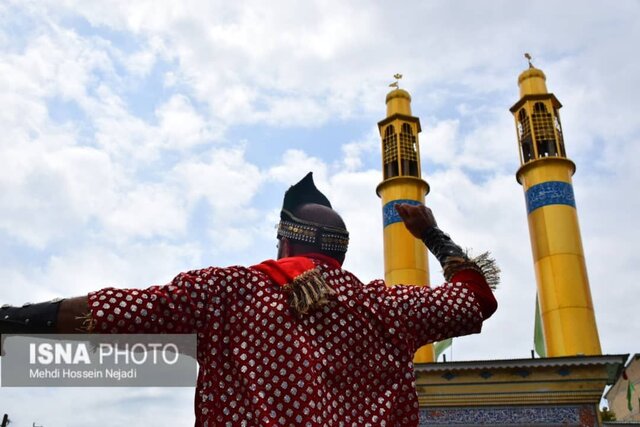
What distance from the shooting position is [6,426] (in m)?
13.9

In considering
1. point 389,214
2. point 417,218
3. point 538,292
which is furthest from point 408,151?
point 417,218

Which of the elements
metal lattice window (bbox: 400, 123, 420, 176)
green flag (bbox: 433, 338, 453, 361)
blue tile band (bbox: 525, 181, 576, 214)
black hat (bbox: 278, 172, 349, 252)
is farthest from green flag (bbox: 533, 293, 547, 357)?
black hat (bbox: 278, 172, 349, 252)

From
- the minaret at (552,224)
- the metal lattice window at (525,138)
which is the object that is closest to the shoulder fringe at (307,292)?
the minaret at (552,224)

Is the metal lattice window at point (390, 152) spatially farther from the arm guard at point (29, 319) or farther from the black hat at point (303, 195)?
the arm guard at point (29, 319)

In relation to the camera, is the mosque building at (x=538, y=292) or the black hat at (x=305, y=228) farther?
the mosque building at (x=538, y=292)

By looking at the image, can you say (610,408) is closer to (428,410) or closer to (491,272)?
(428,410)

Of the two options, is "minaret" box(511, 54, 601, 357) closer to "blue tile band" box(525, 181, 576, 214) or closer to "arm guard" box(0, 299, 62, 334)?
"blue tile band" box(525, 181, 576, 214)

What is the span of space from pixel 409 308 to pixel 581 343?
26.8 feet

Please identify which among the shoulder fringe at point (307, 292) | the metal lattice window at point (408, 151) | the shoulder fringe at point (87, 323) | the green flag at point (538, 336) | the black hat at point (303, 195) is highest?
the metal lattice window at point (408, 151)

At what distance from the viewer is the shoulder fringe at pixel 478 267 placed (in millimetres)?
1820

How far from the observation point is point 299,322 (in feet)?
5.00

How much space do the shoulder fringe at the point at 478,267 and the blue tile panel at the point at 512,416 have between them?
6618 mm

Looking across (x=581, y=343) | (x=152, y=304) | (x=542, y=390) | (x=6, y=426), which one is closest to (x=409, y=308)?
(x=152, y=304)

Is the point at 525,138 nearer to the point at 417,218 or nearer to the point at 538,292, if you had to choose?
the point at 538,292
